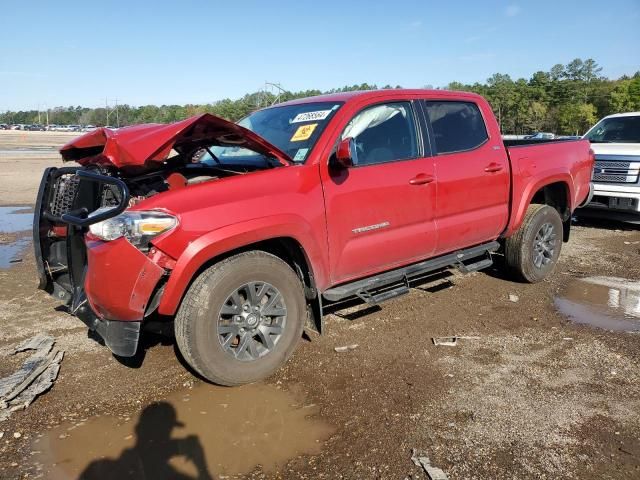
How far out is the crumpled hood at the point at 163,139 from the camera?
3.39 metres

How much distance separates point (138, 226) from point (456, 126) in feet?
10.7

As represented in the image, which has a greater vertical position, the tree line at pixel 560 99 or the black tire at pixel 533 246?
the tree line at pixel 560 99

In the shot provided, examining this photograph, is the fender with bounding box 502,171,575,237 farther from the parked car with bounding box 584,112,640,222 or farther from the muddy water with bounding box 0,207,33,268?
the muddy water with bounding box 0,207,33,268

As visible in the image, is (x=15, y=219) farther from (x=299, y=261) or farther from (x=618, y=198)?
(x=618, y=198)

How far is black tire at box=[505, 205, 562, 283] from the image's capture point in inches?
227

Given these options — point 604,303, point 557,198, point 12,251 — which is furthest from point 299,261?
point 12,251

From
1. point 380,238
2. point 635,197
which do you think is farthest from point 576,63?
point 380,238

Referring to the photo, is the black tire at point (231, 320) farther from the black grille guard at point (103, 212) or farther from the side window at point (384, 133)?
the side window at point (384, 133)

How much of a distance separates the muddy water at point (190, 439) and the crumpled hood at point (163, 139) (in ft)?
5.30

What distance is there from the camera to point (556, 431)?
10.1ft

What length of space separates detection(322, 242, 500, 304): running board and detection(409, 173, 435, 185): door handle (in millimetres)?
743

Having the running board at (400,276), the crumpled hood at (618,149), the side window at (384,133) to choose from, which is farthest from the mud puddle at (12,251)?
the crumpled hood at (618,149)

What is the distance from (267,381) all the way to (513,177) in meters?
3.30

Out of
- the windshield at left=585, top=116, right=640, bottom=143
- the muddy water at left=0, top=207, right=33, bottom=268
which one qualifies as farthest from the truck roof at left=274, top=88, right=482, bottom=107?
the windshield at left=585, top=116, right=640, bottom=143
